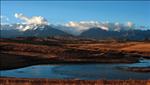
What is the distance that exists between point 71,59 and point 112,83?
5323 cm

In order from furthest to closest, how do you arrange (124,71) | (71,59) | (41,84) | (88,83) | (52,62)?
(71,59) → (52,62) → (124,71) → (88,83) → (41,84)

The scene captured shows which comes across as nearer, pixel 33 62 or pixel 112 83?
pixel 112 83

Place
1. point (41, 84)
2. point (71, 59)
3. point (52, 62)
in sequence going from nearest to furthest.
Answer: point (41, 84)
point (52, 62)
point (71, 59)

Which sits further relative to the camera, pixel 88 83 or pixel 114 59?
pixel 114 59

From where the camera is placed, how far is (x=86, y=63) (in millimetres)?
76812

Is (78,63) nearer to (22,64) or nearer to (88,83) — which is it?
(22,64)

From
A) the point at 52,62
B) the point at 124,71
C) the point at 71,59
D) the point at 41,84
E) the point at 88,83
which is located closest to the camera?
the point at 41,84

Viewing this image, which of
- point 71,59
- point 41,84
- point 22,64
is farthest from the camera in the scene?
point 71,59

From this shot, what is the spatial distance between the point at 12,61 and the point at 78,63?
43.9ft

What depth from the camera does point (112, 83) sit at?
28.7 meters

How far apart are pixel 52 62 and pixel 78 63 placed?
510cm

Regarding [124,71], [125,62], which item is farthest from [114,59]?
[124,71]

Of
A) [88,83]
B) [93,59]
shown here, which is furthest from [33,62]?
[88,83]

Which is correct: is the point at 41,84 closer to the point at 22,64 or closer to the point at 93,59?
the point at 22,64
